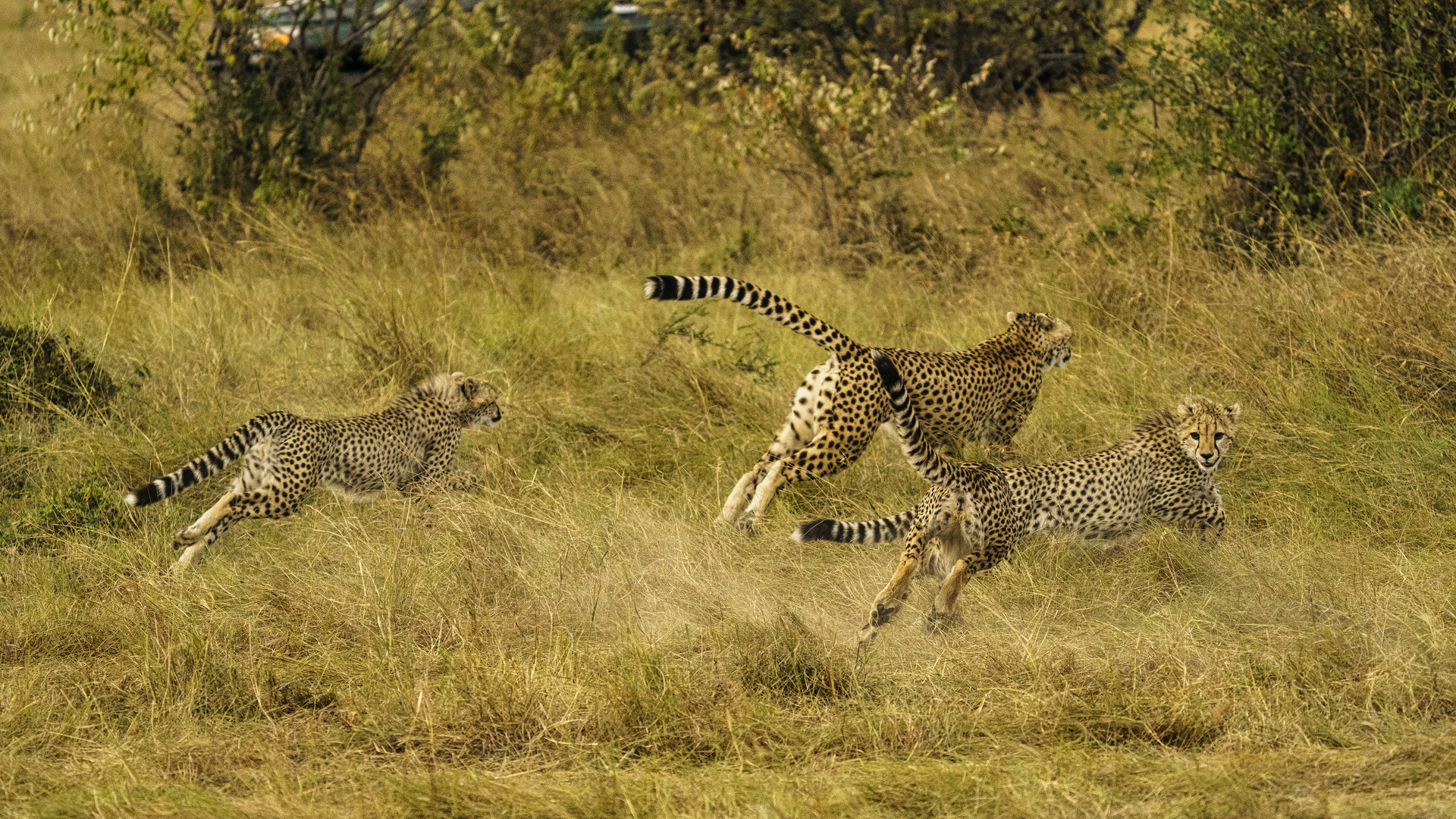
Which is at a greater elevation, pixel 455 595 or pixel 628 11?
pixel 628 11

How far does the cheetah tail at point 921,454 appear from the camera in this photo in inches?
200

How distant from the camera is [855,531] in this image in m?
5.03

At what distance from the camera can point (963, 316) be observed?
317 inches

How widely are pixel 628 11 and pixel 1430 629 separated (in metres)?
10.1

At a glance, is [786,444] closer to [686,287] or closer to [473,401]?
[686,287]

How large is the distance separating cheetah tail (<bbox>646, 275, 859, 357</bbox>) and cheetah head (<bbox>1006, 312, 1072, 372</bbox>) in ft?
3.39

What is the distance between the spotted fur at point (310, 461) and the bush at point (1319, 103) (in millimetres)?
4247

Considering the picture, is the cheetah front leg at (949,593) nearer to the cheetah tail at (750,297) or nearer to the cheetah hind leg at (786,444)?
the cheetah hind leg at (786,444)

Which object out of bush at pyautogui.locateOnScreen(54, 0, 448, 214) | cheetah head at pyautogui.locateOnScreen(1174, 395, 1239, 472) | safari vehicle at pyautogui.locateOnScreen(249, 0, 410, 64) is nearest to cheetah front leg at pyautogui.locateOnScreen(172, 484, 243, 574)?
cheetah head at pyautogui.locateOnScreen(1174, 395, 1239, 472)

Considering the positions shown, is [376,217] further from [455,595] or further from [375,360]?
[455,595]

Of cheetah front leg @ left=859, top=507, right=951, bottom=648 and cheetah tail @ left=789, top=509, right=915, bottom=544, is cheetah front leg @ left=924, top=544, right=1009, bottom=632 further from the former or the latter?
cheetah tail @ left=789, top=509, right=915, bottom=544

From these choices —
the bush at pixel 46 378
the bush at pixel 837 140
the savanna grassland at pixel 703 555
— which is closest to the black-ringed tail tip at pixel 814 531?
the savanna grassland at pixel 703 555

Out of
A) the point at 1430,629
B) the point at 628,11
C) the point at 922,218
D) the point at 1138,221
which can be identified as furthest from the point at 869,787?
the point at 628,11

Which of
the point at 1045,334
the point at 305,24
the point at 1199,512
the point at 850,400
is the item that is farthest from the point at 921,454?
the point at 305,24
